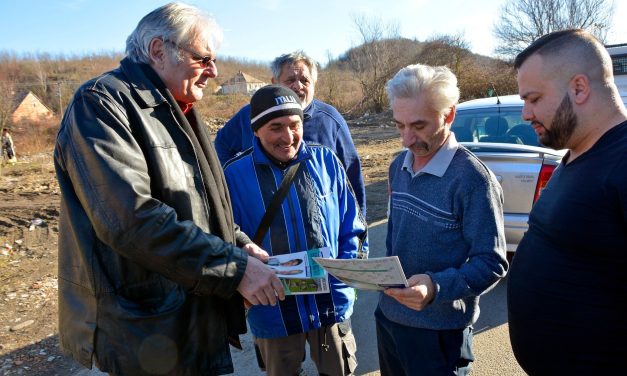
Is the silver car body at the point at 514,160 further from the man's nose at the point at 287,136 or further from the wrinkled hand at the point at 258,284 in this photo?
the wrinkled hand at the point at 258,284

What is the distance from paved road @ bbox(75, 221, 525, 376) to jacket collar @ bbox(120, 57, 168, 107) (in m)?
2.42

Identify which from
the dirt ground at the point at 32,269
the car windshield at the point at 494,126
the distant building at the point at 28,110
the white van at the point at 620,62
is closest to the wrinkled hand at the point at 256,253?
the dirt ground at the point at 32,269

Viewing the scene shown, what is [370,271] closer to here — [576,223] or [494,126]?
[576,223]

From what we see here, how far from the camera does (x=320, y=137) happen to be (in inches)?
132

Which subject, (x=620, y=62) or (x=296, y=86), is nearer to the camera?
(x=296, y=86)

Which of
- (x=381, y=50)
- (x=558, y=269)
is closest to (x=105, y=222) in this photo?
(x=558, y=269)

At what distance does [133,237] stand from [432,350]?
128 cm

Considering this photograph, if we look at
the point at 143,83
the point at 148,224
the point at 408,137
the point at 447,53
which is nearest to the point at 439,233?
the point at 408,137

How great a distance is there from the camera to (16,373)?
347 centimetres

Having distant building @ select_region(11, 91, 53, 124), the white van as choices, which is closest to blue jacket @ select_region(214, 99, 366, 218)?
the white van

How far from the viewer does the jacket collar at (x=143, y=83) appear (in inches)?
67.9

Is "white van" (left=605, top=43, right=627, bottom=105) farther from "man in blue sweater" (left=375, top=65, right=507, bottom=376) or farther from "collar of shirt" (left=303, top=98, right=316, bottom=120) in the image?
"man in blue sweater" (left=375, top=65, right=507, bottom=376)

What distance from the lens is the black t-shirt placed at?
4.68ft

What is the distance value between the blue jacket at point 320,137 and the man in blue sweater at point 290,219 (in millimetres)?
813
